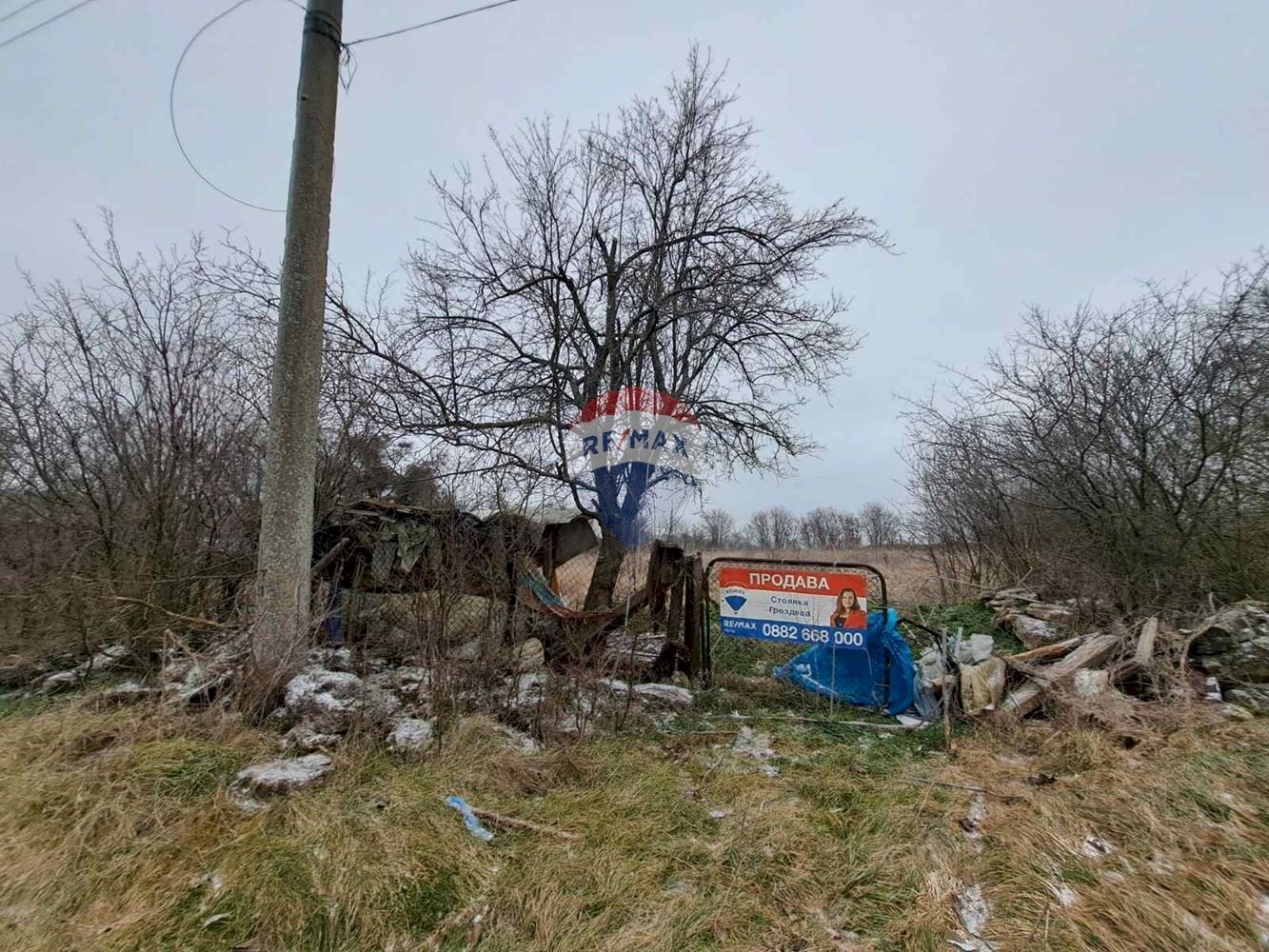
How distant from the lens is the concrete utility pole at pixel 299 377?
3.76 meters

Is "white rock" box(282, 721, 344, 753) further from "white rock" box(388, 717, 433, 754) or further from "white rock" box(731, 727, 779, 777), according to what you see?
"white rock" box(731, 727, 779, 777)

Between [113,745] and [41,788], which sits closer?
[41,788]

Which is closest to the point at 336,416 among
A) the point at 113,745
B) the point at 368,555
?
the point at 368,555

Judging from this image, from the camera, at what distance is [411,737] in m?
3.33

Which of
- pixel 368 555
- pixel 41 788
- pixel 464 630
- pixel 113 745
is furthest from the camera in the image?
pixel 368 555

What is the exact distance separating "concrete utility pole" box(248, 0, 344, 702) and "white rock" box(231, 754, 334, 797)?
85 cm

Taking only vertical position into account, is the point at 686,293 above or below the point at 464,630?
above

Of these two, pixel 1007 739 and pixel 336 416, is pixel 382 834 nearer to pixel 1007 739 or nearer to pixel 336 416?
pixel 1007 739

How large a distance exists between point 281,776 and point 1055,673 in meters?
5.74

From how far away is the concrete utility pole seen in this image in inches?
148

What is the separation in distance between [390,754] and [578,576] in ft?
13.9

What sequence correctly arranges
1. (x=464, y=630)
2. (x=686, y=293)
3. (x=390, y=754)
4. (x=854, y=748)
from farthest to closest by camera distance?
1. (x=686, y=293)
2. (x=464, y=630)
3. (x=854, y=748)
4. (x=390, y=754)

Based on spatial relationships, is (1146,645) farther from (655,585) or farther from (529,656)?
(529,656)

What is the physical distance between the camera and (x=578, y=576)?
7.38 metres
